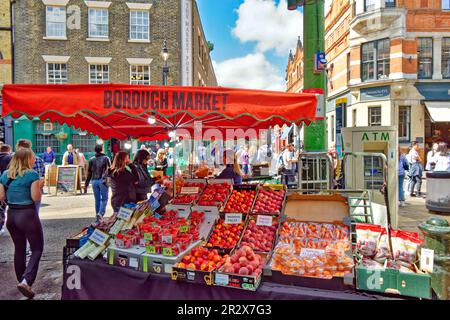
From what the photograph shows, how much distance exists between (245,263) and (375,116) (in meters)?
20.3

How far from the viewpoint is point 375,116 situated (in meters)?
21.0

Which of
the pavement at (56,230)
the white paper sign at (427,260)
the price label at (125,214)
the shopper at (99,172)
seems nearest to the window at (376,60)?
the pavement at (56,230)

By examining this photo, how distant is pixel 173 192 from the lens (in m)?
6.02

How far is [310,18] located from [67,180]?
10.4 meters

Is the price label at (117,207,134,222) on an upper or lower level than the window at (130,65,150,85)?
lower

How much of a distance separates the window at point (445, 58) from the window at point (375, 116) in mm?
4141

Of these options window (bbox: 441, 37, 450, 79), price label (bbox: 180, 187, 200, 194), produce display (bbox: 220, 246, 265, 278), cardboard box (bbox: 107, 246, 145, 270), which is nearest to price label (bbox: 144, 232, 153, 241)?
cardboard box (bbox: 107, 246, 145, 270)

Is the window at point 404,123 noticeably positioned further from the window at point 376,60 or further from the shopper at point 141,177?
the shopper at point 141,177

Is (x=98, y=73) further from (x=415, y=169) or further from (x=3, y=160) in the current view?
(x=415, y=169)

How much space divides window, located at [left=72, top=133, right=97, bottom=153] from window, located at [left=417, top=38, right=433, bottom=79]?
19836mm

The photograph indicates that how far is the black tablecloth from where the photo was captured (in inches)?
116

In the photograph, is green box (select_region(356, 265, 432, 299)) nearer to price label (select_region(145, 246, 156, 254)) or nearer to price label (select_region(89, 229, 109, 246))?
price label (select_region(145, 246, 156, 254))

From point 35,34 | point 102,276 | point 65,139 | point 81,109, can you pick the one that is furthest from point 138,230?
point 35,34

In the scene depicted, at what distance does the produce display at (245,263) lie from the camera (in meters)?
3.14
